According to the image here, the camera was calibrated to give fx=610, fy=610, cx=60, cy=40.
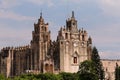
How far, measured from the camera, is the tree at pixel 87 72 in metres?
112

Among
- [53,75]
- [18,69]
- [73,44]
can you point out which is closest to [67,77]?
[53,75]

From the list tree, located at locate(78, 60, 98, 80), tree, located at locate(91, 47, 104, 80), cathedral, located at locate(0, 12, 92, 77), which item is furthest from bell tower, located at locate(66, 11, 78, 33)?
tree, located at locate(78, 60, 98, 80)

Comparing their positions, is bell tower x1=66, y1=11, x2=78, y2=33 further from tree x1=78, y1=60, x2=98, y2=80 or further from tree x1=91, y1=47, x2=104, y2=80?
tree x1=78, y1=60, x2=98, y2=80

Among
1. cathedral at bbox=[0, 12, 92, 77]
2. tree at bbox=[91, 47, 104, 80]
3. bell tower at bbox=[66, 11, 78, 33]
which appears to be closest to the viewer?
cathedral at bbox=[0, 12, 92, 77]

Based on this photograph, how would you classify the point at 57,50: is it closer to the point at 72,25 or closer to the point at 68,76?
the point at 72,25

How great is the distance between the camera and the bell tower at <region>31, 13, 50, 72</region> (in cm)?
12800

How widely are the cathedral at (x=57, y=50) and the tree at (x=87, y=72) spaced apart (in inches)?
410

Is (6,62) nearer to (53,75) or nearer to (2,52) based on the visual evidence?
(2,52)

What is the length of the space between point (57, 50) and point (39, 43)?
4146 mm

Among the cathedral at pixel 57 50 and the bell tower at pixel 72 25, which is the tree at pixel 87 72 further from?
the bell tower at pixel 72 25

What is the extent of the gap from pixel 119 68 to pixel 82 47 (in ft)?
30.7

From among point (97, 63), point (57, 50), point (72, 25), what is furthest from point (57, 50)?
point (97, 63)

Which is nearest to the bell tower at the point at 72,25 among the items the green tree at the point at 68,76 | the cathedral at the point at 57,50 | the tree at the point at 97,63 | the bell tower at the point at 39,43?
the cathedral at the point at 57,50

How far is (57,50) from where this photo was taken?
12800 cm
